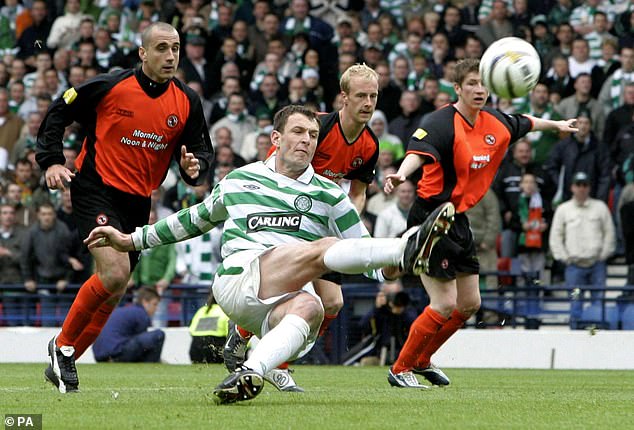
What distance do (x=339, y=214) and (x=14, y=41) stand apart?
55.6 feet

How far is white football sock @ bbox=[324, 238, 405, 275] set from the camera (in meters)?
7.21

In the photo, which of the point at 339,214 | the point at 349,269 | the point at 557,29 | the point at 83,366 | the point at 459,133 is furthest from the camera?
the point at 557,29

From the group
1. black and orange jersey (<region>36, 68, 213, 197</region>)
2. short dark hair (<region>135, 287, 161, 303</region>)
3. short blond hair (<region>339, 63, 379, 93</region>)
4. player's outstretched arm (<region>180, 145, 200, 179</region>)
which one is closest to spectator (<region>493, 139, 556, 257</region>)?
short dark hair (<region>135, 287, 161, 303</region>)

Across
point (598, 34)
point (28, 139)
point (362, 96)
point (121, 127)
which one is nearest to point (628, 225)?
point (598, 34)

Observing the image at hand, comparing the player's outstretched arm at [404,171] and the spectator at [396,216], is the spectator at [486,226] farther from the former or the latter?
the player's outstretched arm at [404,171]

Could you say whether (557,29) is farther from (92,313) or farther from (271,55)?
(92,313)

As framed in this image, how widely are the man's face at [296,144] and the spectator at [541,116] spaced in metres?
10.1

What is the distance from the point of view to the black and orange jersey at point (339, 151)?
10.4 meters

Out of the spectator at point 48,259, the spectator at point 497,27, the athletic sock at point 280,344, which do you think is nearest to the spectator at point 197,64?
the spectator at point 48,259

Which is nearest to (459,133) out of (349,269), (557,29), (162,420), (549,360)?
(349,269)

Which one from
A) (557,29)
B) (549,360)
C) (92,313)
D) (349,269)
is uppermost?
(557,29)

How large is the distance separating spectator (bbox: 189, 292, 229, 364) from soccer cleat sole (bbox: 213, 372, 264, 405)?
8249 millimetres

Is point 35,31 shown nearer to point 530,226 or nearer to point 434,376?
point 530,226

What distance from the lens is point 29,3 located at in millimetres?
24734
